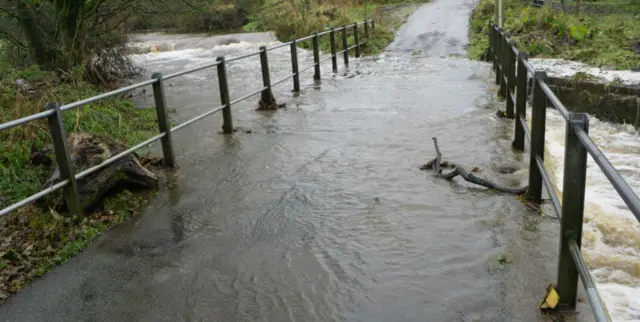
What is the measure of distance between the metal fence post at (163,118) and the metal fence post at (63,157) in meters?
1.71

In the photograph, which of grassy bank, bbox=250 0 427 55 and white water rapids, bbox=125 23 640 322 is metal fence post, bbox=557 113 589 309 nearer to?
white water rapids, bbox=125 23 640 322

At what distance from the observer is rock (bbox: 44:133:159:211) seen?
5.57 meters

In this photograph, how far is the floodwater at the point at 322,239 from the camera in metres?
3.83

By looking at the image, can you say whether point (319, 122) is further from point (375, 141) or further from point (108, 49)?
point (108, 49)

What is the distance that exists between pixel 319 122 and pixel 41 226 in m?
5.11

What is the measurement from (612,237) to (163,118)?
4.72 m

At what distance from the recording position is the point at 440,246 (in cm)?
457

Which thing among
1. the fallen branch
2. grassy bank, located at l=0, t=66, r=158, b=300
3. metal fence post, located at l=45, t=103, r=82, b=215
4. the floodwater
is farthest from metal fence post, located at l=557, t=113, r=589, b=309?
metal fence post, located at l=45, t=103, r=82, b=215

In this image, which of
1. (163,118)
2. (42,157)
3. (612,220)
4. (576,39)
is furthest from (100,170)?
(576,39)

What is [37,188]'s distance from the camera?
6109mm

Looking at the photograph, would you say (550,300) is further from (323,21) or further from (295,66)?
(323,21)

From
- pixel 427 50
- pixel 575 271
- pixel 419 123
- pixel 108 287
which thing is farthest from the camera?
pixel 427 50

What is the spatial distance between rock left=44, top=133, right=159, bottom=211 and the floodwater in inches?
13.7

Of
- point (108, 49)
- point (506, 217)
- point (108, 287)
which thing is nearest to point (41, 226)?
point (108, 287)
